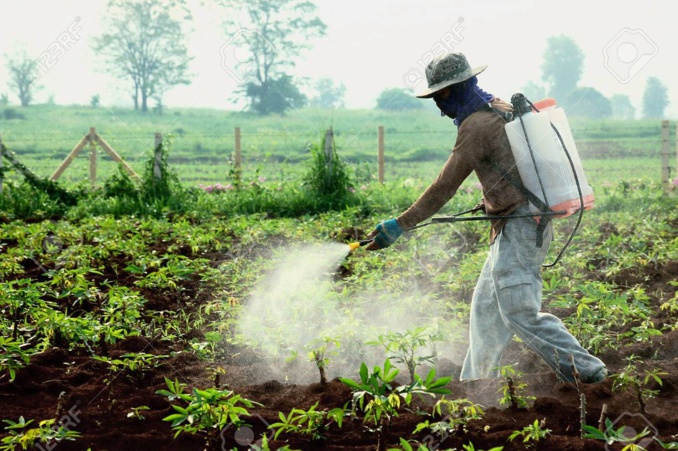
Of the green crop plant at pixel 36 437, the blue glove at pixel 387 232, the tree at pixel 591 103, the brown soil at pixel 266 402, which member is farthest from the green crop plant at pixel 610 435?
the tree at pixel 591 103

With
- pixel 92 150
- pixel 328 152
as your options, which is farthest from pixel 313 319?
pixel 92 150

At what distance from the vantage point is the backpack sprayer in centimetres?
379

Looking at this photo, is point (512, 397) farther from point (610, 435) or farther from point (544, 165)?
point (544, 165)

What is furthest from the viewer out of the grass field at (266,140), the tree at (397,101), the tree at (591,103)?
the tree at (591,103)

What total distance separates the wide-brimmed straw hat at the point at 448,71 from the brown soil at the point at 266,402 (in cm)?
149

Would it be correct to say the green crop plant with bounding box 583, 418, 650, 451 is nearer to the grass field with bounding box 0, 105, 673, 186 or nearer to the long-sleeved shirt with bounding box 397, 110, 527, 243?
the long-sleeved shirt with bounding box 397, 110, 527, 243

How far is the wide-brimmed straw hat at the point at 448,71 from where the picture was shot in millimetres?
3889

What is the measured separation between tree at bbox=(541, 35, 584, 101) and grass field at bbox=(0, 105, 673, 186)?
30.4 m

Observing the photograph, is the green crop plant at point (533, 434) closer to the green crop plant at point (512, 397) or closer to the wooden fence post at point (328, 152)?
the green crop plant at point (512, 397)

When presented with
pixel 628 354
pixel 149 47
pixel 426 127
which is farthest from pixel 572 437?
pixel 149 47

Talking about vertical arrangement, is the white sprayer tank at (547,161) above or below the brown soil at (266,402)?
above

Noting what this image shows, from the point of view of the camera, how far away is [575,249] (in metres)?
7.33

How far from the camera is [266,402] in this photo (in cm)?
365

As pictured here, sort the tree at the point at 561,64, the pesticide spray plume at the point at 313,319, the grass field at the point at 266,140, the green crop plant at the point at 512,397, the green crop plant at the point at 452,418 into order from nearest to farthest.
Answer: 1. the green crop plant at the point at 452,418
2. the green crop plant at the point at 512,397
3. the pesticide spray plume at the point at 313,319
4. the grass field at the point at 266,140
5. the tree at the point at 561,64
